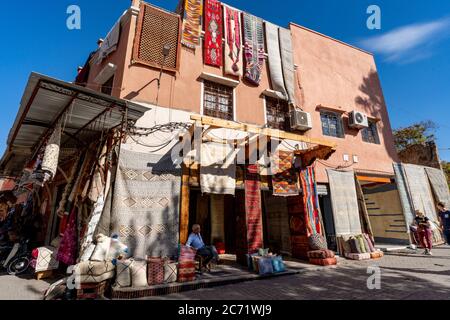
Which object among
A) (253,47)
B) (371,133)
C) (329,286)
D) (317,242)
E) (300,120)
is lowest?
(329,286)

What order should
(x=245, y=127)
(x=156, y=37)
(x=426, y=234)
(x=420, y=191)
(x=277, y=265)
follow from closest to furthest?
1. (x=277, y=265)
2. (x=245, y=127)
3. (x=156, y=37)
4. (x=426, y=234)
5. (x=420, y=191)

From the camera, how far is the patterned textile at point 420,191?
1190 cm

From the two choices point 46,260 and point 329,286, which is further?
point 46,260

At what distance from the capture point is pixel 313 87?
11.9 m

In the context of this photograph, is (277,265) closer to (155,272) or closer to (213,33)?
(155,272)

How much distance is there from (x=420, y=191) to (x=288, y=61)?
386 inches

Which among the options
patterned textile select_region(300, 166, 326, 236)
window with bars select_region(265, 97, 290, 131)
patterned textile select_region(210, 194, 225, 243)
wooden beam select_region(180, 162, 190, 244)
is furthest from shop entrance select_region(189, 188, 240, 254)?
window with bars select_region(265, 97, 290, 131)

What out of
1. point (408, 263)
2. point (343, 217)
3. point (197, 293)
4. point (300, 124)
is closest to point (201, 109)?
point (300, 124)

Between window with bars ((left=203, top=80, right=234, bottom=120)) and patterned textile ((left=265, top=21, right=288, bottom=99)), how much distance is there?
2401 millimetres

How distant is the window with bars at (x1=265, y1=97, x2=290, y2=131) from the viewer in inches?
416

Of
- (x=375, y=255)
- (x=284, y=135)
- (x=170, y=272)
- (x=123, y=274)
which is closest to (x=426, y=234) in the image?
(x=375, y=255)

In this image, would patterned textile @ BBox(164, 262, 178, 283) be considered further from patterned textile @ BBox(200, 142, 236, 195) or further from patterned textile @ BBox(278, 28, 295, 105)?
patterned textile @ BBox(278, 28, 295, 105)

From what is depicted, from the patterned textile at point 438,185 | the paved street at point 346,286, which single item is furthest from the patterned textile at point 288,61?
the patterned textile at point 438,185
